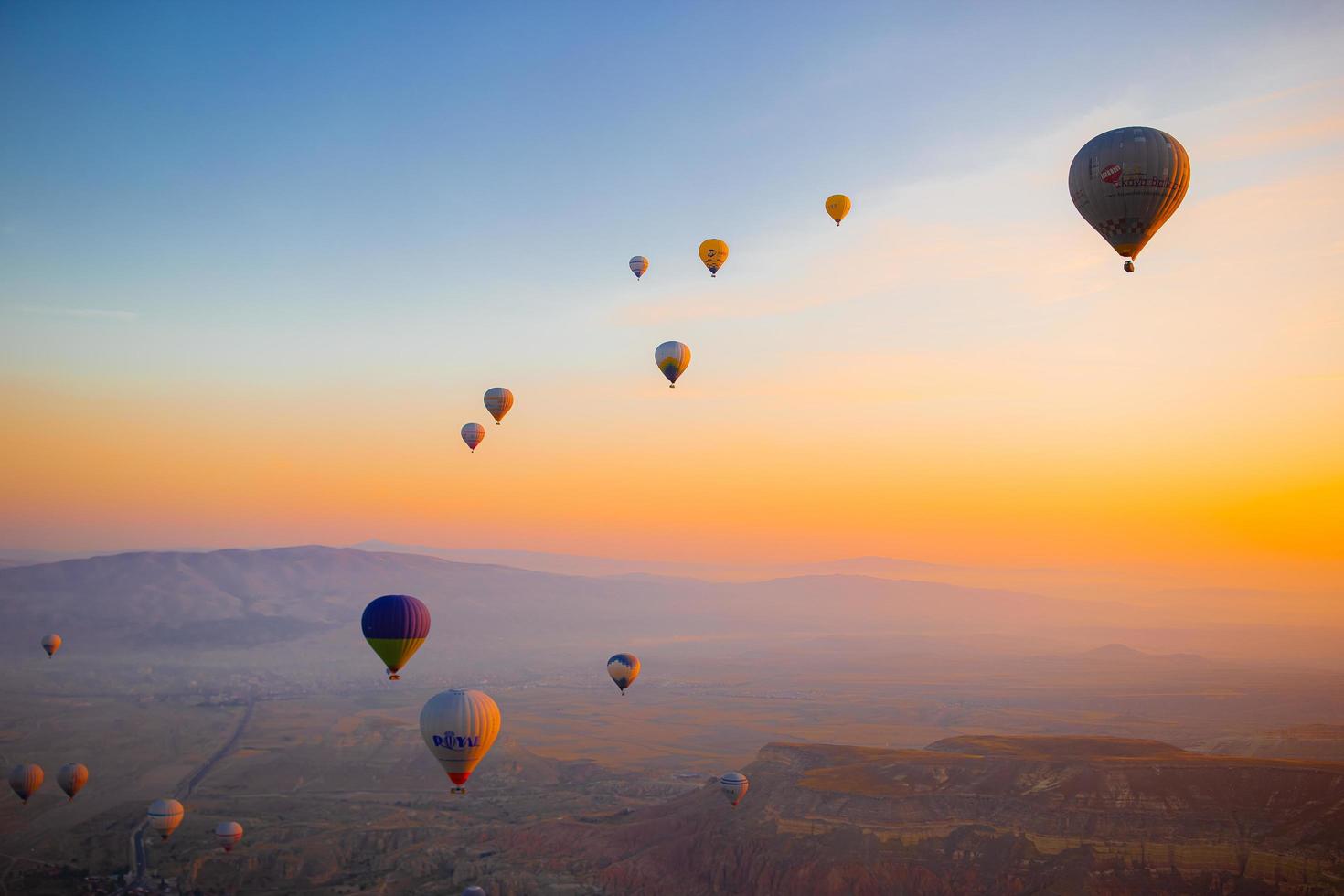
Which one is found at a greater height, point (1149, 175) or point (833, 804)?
point (1149, 175)

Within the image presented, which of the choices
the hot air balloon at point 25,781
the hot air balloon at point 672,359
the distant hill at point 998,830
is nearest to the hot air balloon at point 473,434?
the hot air balloon at point 672,359

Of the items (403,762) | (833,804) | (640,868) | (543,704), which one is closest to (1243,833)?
(833,804)

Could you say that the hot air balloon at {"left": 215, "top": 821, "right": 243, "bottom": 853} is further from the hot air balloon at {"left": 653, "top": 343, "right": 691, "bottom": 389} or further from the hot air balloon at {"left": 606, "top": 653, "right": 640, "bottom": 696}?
the hot air balloon at {"left": 653, "top": 343, "right": 691, "bottom": 389}

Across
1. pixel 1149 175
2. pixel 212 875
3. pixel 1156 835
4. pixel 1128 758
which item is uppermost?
pixel 1149 175

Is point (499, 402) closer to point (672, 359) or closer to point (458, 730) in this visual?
point (672, 359)

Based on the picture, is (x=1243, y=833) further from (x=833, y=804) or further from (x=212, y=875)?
(x=212, y=875)

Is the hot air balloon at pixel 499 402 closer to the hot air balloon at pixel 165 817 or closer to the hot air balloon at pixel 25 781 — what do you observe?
the hot air balloon at pixel 165 817

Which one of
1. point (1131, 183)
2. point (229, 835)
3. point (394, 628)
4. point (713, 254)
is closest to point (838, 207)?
point (713, 254)
